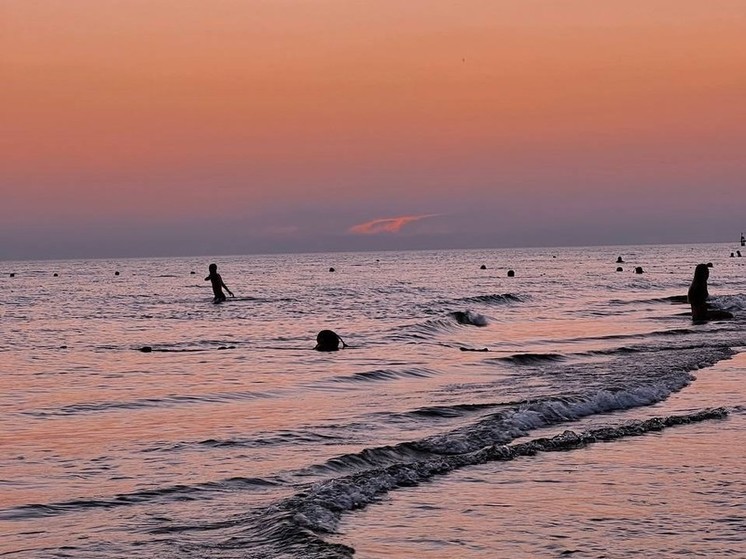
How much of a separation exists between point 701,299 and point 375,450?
26207 millimetres

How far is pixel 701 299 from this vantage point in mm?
35969

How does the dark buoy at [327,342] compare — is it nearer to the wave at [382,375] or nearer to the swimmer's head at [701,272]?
the wave at [382,375]

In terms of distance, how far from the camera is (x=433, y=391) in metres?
18.7

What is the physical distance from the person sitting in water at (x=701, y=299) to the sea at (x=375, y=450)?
6.03m

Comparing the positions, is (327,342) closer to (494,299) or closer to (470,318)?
(470,318)

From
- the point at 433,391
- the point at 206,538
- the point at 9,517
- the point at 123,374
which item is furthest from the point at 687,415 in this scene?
the point at 123,374

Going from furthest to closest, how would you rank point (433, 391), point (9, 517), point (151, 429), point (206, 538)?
point (433, 391), point (151, 429), point (9, 517), point (206, 538)

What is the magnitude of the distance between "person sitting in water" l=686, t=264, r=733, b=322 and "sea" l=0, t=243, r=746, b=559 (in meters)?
6.03

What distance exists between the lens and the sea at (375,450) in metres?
8.54

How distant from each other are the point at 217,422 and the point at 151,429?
1015 millimetres

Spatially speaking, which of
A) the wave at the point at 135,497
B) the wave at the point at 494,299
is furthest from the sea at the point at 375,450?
the wave at the point at 494,299

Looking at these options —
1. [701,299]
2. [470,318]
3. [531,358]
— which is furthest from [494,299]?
[531,358]

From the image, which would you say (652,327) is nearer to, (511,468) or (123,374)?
(123,374)

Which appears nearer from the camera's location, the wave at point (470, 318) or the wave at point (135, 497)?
the wave at point (135, 497)
